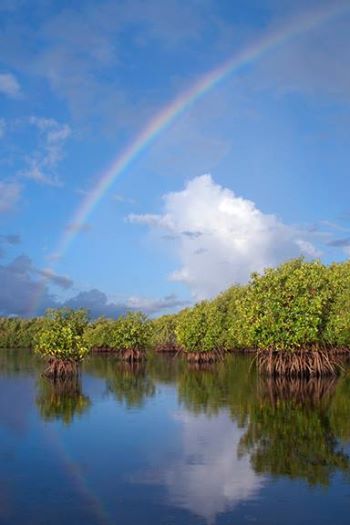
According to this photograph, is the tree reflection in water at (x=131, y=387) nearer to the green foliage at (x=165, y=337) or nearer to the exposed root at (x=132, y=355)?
the exposed root at (x=132, y=355)

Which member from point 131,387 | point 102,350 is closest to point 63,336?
point 131,387

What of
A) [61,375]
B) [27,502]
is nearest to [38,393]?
[61,375]

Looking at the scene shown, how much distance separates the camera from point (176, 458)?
1909cm

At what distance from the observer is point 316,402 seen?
1254 inches

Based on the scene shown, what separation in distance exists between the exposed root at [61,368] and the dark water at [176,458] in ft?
39.3

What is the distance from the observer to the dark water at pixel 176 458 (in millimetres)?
13641

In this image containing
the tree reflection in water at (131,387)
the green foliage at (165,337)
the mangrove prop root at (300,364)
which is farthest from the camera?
the green foliage at (165,337)

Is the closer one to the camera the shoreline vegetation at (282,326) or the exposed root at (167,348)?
the shoreline vegetation at (282,326)

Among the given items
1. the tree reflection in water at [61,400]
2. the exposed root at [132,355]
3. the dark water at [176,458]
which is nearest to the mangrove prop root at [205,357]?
the exposed root at [132,355]

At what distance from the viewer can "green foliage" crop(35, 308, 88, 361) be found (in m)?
46.3

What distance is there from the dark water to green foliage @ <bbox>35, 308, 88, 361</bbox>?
34.0 ft

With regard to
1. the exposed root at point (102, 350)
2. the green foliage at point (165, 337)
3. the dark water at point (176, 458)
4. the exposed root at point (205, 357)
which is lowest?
the dark water at point (176, 458)

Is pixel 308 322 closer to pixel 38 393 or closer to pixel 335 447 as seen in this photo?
pixel 38 393

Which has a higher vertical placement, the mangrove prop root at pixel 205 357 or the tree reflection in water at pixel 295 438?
the mangrove prop root at pixel 205 357
